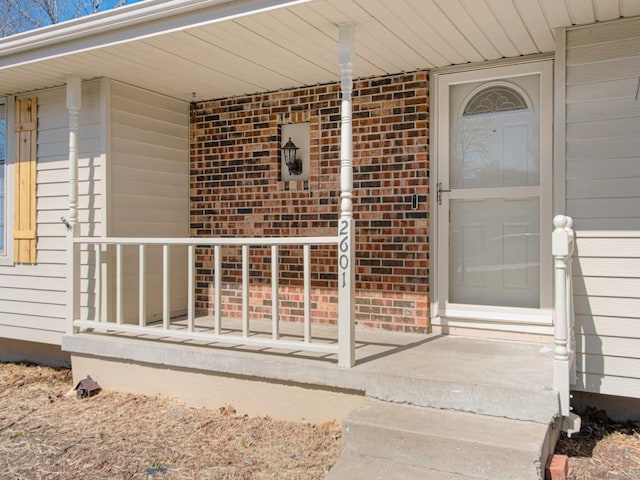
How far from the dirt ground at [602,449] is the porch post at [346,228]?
4.65 ft

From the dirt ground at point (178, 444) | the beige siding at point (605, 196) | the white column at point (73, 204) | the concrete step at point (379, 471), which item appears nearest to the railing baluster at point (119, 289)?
the white column at point (73, 204)

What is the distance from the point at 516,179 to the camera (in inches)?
178

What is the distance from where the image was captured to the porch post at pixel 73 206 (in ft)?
16.0

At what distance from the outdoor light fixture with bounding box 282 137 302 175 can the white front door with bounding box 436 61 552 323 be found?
1360 mm

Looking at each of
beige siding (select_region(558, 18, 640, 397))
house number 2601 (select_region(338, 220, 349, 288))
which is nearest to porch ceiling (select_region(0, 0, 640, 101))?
beige siding (select_region(558, 18, 640, 397))

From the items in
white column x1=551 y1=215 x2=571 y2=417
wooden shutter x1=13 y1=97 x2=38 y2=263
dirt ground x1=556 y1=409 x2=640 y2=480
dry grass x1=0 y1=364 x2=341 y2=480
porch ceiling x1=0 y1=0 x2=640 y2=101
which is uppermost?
porch ceiling x1=0 y1=0 x2=640 y2=101

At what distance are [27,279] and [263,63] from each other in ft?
10.2

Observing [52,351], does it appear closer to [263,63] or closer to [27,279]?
[27,279]

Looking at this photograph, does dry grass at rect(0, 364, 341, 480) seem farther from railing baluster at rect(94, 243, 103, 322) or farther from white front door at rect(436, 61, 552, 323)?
white front door at rect(436, 61, 552, 323)

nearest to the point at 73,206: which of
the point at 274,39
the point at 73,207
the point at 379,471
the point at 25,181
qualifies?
the point at 73,207

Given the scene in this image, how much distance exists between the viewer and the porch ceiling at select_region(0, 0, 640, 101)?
3.54m

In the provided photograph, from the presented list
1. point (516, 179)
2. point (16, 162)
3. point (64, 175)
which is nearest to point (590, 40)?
point (516, 179)

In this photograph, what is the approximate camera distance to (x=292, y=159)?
540cm

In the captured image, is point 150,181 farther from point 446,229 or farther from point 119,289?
point 446,229
